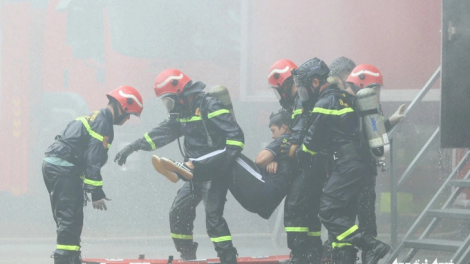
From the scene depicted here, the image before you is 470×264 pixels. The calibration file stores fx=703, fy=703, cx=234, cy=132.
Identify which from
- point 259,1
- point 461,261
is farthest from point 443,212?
point 259,1

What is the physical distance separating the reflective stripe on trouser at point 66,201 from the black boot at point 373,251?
81.9 inches

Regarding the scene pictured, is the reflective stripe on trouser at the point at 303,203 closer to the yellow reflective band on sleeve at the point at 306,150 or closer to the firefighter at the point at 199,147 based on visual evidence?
the yellow reflective band on sleeve at the point at 306,150

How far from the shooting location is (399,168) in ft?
24.7

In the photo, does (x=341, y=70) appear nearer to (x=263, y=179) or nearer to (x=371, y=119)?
(x=371, y=119)

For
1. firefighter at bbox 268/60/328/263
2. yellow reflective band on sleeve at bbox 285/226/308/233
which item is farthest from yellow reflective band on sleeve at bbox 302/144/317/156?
yellow reflective band on sleeve at bbox 285/226/308/233

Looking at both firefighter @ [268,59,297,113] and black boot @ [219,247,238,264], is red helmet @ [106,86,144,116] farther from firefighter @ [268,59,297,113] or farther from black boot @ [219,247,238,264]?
black boot @ [219,247,238,264]

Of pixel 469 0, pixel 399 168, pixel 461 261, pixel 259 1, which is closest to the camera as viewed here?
pixel 461 261

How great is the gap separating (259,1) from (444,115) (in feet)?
11.1

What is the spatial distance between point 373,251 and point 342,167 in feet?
2.02

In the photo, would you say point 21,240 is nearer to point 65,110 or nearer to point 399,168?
point 65,110

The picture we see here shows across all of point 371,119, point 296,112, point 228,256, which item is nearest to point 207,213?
point 228,256

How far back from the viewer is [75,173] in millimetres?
5281

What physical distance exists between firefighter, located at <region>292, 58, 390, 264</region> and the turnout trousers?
2.60 feet

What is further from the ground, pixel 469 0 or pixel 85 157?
pixel 469 0
